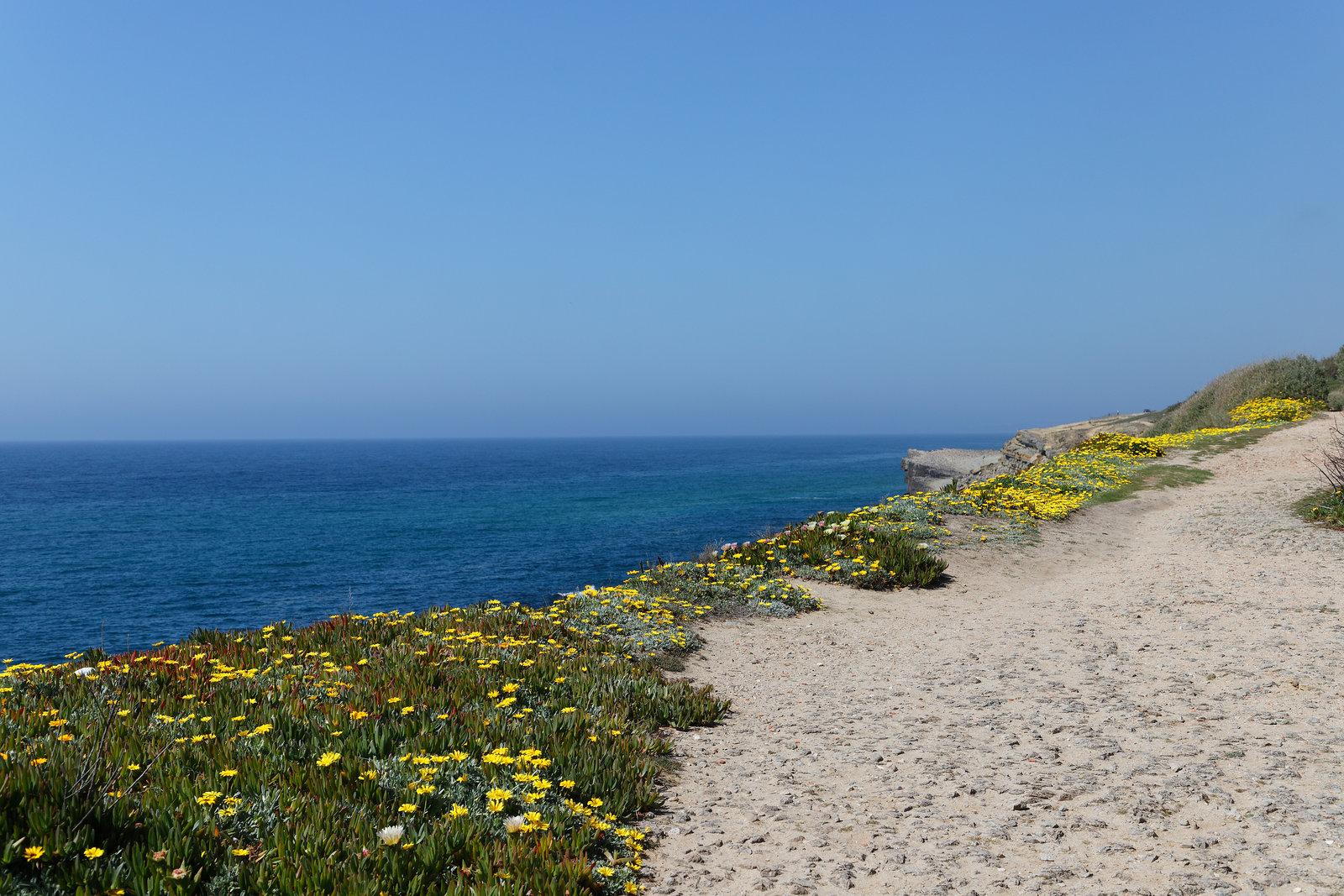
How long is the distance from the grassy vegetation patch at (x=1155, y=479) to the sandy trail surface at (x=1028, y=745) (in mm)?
8890

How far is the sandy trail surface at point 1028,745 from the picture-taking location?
427cm

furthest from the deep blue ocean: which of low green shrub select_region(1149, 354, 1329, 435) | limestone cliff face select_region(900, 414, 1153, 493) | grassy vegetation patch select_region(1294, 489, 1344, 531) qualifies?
low green shrub select_region(1149, 354, 1329, 435)

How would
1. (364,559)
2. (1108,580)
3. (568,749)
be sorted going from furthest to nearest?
(364,559)
(1108,580)
(568,749)

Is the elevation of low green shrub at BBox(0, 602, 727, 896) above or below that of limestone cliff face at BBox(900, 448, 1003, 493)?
above

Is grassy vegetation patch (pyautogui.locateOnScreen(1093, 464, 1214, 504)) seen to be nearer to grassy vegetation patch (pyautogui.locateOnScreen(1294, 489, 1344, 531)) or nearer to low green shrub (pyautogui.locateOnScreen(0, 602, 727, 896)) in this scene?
grassy vegetation patch (pyautogui.locateOnScreen(1294, 489, 1344, 531))

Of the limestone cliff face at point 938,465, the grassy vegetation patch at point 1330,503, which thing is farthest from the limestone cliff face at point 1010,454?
the grassy vegetation patch at point 1330,503

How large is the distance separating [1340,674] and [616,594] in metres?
8.62

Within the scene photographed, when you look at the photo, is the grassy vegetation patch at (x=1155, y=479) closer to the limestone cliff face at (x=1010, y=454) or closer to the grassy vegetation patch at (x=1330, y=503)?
the grassy vegetation patch at (x=1330, y=503)

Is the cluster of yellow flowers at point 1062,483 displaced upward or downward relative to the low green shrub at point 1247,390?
downward

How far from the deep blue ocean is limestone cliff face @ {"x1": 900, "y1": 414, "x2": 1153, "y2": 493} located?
4.44 meters

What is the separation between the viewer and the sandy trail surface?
427 centimetres

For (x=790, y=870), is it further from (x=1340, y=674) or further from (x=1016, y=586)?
(x=1016, y=586)

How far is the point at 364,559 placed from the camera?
3556 cm

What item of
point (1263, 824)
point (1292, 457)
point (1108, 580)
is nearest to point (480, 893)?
point (1263, 824)
